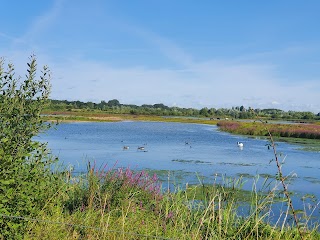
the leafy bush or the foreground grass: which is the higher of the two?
the leafy bush

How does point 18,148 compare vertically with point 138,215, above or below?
above

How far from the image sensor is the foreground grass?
4.93 metres

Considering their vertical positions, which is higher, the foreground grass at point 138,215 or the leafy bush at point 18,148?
the leafy bush at point 18,148

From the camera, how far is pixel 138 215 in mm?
6105

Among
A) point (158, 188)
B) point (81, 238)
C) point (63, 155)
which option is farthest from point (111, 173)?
point (63, 155)

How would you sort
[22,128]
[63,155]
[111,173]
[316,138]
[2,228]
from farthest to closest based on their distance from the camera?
[316,138] < [63,155] < [111,173] < [22,128] < [2,228]

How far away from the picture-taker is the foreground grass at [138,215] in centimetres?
493

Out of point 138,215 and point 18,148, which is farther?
point 138,215

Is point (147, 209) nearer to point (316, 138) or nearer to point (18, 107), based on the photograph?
point (18, 107)

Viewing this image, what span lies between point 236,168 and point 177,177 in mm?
4359

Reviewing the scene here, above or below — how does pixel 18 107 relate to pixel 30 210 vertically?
above

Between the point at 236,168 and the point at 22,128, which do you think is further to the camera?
the point at 236,168

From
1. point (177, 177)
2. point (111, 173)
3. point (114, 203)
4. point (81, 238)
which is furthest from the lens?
point (177, 177)

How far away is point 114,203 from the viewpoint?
6.35 meters
